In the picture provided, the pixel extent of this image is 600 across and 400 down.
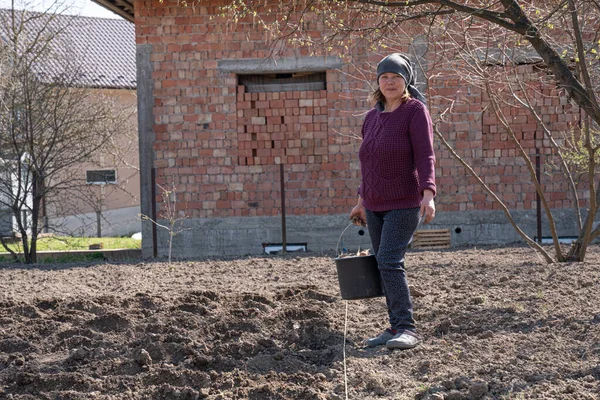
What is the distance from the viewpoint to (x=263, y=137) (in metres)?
12.6

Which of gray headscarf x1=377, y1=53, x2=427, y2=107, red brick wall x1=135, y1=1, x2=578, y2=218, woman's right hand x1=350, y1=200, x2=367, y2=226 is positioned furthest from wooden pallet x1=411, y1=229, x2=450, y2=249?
gray headscarf x1=377, y1=53, x2=427, y2=107

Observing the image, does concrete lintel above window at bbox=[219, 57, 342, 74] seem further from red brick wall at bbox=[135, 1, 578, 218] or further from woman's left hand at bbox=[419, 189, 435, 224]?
woman's left hand at bbox=[419, 189, 435, 224]

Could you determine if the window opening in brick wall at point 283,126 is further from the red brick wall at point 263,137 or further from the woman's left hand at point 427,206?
the woman's left hand at point 427,206

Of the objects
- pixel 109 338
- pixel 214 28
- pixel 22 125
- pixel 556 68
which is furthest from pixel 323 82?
pixel 109 338

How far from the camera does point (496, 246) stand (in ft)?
38.0

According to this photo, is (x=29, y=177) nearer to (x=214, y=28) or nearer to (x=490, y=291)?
(x=214, y=28)

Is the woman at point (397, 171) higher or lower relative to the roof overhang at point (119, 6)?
lower

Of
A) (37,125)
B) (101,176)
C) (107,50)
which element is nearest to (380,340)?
(37,125)

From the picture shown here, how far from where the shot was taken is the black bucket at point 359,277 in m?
5.06

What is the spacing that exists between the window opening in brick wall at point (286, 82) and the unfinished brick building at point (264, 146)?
0.05ft

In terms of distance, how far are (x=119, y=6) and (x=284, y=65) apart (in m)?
3.28

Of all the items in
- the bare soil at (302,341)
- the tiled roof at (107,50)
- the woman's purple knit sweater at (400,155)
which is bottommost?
the bare soil at (302,341)

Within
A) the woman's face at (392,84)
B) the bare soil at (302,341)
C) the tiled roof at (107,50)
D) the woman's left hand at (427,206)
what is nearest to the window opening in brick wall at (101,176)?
the tiled roof at (107,50)

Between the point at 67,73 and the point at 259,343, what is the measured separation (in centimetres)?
879
